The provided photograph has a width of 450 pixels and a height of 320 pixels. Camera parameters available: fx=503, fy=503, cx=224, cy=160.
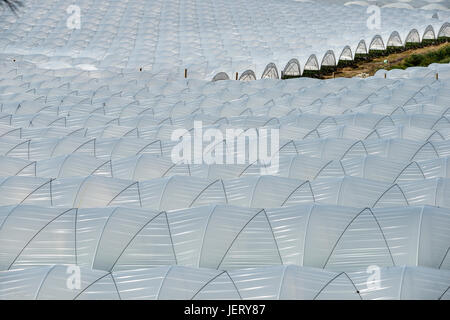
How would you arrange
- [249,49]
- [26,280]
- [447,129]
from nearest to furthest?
[26,280] < [447,129] < [249,49]

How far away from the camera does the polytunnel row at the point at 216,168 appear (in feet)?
96.1

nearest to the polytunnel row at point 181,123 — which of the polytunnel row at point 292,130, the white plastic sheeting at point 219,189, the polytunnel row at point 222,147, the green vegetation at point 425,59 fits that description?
the polytunnel row at point 292,130

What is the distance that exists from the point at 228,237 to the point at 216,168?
10030mm

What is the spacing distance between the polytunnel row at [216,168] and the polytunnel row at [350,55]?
39.8m

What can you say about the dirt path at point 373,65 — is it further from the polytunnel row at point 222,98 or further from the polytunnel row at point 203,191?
the polytunnel row at point 203,191

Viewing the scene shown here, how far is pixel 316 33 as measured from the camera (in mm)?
90000

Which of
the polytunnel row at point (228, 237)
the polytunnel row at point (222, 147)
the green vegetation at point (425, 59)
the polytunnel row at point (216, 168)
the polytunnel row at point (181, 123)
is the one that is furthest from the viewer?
the green vegetation at point (425, 59)

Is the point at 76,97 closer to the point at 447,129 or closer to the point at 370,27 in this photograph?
the point at 447,129

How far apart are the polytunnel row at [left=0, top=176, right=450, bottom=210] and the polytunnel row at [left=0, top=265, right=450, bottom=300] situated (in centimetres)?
900

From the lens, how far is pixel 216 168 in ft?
102

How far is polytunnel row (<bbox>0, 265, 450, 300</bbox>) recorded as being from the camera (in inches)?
643
